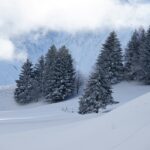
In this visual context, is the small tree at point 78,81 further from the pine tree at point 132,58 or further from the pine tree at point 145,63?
the pine tree at point 145,63

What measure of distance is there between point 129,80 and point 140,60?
4178 mm

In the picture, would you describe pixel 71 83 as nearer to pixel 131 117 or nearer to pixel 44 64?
pixel 44 64

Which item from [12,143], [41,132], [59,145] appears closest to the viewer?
[59,145]

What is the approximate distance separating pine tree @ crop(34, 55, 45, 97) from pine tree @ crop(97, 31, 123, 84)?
10.3m

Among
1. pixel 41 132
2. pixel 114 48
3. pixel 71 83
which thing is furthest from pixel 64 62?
pixel 41 132

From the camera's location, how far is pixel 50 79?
2506 inches

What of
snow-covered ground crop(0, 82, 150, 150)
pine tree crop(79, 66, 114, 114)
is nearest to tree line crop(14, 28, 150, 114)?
pine tree crop(79, 66, 114, 114)

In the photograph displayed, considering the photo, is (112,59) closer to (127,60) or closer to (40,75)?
(127,60)

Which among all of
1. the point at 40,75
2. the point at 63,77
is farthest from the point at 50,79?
the point at 40,75

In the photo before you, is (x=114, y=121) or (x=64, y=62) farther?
(x=64, y=62)

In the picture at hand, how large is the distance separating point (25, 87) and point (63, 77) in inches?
303

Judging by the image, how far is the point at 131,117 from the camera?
12117 millimetres

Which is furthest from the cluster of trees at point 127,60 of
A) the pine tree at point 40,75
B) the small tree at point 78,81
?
the pine tree at point 40,75

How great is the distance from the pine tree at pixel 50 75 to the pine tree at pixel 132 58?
1102cm
